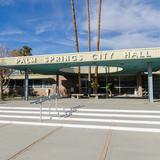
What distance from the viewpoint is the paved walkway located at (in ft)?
20.7

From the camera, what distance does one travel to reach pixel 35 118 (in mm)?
11992

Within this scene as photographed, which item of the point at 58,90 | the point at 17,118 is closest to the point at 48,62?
the point at 17,118

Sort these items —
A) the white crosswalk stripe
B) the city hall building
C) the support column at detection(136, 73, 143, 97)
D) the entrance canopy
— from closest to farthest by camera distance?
1. the white crosswalk stripe
2. the entrance canopy
3. the city hall building
4. the support column at detection(136, 73, 143, 97)

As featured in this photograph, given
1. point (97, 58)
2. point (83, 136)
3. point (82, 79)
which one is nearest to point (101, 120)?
point (83, 136)

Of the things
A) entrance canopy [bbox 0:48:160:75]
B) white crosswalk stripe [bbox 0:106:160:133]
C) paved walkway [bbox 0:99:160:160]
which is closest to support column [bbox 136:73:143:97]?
entrance canopy [bbox 0:48:160:75]

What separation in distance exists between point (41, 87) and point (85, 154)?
1218 inches

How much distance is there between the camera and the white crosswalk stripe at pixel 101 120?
981cm

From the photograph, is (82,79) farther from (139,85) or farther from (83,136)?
(83,136)

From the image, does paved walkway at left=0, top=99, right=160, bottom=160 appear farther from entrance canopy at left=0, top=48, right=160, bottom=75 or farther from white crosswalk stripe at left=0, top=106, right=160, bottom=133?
entrance canopy at left=0, top=48, right=160, bottom=75

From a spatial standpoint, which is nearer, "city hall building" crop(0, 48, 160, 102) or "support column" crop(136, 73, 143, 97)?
"city hall building" crop(0, 48, 160, 102)

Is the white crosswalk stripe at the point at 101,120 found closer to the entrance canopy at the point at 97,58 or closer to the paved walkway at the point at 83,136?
the paved walkway at the point at 83,136

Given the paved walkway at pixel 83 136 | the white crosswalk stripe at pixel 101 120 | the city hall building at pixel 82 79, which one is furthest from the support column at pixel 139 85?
the paved walkway at pixel 83 136

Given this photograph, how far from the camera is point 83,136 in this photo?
8.31 meters

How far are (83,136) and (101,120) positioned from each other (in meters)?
2.85
